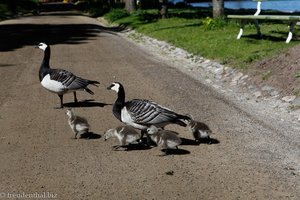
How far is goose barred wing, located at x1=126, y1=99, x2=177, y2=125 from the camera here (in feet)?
25.0

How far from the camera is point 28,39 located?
1037 inches

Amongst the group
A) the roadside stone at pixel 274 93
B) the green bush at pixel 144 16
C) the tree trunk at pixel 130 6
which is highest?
the roadside stone at pixel 274 93

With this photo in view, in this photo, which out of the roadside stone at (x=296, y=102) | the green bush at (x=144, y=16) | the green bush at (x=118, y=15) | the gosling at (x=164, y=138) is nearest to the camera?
the gosling at (x=164, y=138)

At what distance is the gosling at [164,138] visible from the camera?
295 inches

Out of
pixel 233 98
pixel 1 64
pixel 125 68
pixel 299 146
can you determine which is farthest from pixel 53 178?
pixel 1 64

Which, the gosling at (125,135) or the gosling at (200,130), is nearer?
the gosling at (125,135)

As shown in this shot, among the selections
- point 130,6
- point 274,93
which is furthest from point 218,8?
point 130,6

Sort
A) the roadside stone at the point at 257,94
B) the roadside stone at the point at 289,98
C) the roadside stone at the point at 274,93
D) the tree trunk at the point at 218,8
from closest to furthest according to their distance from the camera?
the roadside stone at the point at 289,98 → the roadside stone at the point at 274,93 → the roadside stone at the point at 257,94 → the tree trunk at the point at 218,8

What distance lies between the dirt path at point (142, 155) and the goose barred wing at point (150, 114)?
1.95ft

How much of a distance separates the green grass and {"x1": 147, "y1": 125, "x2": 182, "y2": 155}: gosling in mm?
7410

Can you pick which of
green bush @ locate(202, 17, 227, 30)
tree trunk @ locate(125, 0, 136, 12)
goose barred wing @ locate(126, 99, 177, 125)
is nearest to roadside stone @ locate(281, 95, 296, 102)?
goose barred wing @ locate(126, 99, 177, 125)

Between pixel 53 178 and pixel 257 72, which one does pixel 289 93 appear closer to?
pixel 257 72

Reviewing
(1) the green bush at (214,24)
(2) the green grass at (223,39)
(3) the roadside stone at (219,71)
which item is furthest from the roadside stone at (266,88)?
(1) the green bush at (214,24)

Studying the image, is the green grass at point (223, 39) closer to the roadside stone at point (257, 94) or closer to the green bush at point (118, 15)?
the roadside stone at point (257, 94)
